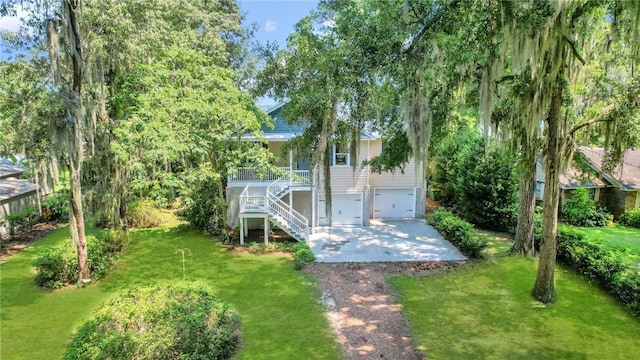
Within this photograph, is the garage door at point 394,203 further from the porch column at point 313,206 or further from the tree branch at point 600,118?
the tree branch at point 600,118

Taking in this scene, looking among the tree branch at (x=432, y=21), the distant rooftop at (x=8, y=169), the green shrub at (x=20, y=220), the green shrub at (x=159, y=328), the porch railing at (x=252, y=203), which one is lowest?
the green shrub at (x=159, y=328)

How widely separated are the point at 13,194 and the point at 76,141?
1004 centimetres

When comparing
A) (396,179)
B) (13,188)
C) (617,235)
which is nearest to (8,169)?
(13,188)

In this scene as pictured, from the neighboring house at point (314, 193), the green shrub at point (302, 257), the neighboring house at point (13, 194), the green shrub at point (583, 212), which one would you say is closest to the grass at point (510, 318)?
the green shrub at point (302, 257)

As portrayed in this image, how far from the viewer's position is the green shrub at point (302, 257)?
11.5 meters

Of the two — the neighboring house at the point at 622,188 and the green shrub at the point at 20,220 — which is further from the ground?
the neighboring house at the point at 622,188

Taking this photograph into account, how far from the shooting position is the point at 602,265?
988cm

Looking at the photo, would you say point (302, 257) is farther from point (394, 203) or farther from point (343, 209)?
point (394, 203)

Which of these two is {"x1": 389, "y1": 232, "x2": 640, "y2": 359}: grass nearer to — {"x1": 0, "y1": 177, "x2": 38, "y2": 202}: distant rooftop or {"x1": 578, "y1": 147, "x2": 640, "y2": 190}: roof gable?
{"x1": 578, "y1": 147, "x2": 640, "y2": 190}: roof gable

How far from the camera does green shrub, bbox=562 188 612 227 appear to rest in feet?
53.5

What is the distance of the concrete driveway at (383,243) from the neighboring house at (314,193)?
0.75 metres

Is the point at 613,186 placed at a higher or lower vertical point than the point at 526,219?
higher

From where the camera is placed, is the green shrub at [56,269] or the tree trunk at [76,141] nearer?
the tree trunk at [76,141]

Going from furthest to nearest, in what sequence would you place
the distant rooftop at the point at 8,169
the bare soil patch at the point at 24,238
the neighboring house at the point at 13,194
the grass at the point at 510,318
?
Answer: the distant rooftop at the point at 8,169
the neighboring house at the point at 13,194
the bare soil patch at the point at 24,238
the grass at the point at 510,318
